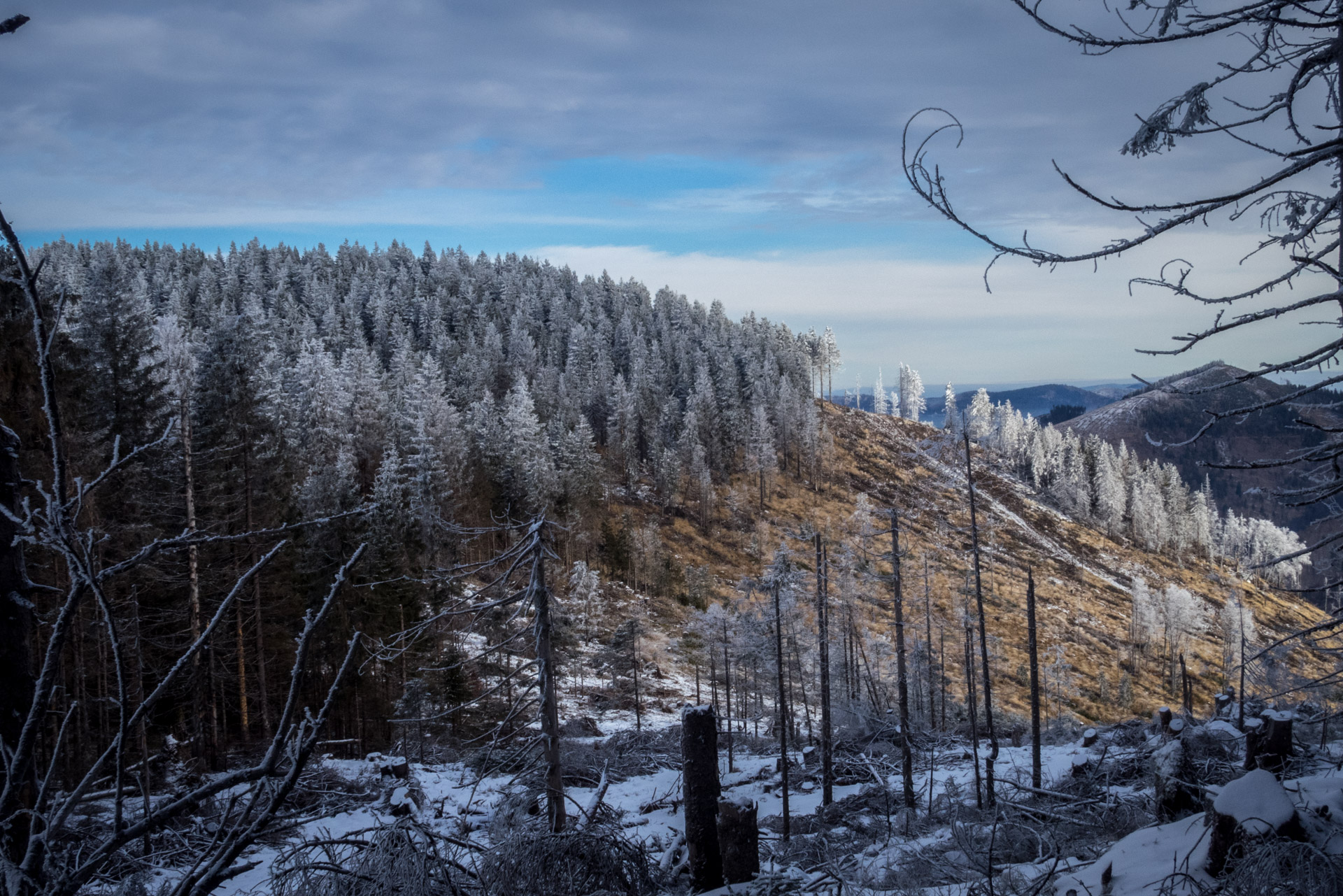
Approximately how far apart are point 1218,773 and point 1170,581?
99266 mm

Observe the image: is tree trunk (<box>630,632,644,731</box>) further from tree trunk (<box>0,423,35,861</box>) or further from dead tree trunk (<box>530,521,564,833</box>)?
tree trunk (<box>0,423,35,861</box>)

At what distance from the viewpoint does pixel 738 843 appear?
5480 mm

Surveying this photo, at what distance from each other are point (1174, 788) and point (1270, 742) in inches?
49.1

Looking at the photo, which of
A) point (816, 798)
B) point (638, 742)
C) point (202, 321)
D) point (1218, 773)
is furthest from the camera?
point (202, 321)

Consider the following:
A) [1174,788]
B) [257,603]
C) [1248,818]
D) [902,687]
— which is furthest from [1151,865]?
[257,603]

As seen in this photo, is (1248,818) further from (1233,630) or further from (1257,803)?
(1233,630)

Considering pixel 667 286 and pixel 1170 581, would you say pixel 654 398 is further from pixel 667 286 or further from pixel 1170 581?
pixel 1170 581

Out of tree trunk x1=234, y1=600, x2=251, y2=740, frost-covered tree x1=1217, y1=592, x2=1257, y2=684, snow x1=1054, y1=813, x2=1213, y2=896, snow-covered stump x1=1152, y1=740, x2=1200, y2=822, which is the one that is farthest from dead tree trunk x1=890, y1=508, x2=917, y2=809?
frost-covered tree x1=1217, y1=592, x2=1257, y2=684

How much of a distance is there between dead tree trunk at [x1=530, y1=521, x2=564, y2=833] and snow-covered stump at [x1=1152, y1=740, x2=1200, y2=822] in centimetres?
650

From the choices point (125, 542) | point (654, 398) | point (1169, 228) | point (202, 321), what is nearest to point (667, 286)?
point (654, 398)

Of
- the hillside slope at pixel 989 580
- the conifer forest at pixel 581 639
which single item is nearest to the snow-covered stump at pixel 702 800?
the conifer forest at pixel 581 639

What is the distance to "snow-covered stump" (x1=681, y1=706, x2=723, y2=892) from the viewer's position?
18.9 ft

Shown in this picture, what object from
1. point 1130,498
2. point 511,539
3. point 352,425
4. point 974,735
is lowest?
point 974,735

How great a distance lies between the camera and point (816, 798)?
1988 cm
